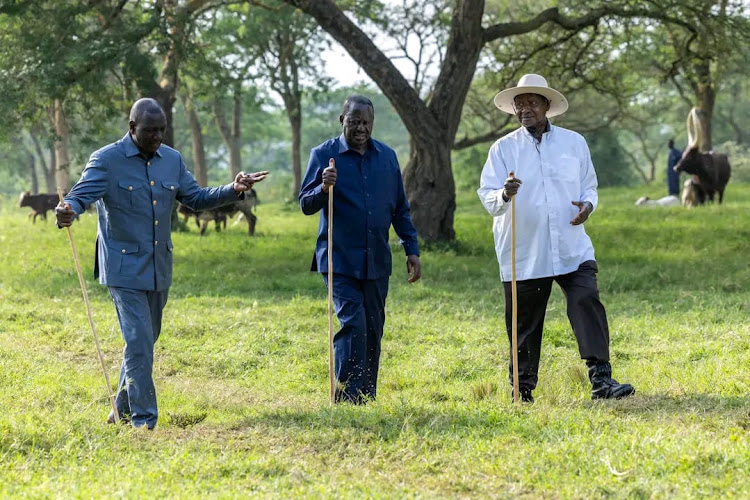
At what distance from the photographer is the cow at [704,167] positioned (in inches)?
998

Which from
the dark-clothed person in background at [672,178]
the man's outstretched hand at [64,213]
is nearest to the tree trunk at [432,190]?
the man's outstretched hand at [64,213]

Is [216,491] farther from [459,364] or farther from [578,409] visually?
[459,364]

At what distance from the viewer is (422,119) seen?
1744 cm

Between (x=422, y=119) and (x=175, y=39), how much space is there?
4333 mm

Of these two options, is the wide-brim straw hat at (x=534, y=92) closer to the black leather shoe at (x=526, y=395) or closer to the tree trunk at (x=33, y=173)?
the black leather shoe at (x=526, y=395)

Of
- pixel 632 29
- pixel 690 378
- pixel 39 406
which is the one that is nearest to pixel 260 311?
pixel 39 406

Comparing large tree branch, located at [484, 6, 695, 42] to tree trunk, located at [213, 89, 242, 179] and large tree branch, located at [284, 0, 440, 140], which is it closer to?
large tree branch, located at [284, 0, 440, 140]

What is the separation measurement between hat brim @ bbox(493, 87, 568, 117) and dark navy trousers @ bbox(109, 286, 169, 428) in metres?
2.92

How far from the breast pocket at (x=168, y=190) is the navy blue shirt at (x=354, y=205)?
2.86 ft

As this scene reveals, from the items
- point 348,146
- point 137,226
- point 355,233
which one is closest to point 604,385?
point 355,233

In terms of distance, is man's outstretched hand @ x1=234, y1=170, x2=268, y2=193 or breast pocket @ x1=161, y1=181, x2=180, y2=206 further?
breast pocket @ x1=161, y1=181, x2=180, y2=206

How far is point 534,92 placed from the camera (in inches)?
283

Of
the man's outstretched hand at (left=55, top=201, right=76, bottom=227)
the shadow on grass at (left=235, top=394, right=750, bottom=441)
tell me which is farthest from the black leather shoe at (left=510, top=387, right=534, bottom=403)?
the man's outstretched hand at (left=55, top=201, right=76, bottom=227)

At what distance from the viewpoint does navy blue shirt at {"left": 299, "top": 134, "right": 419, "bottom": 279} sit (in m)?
7.17
